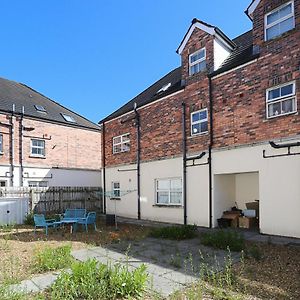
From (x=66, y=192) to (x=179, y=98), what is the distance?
9239 mm

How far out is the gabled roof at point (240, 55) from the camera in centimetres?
1138

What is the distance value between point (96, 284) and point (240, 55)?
10770 millimetres

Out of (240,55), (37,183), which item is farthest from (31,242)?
(37,183)

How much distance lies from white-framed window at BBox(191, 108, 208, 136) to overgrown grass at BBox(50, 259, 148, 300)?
27.8ft

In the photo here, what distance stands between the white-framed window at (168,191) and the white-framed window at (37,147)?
11.0m

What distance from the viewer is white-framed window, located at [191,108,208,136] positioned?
12822 millimetres

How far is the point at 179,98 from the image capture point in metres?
14.1

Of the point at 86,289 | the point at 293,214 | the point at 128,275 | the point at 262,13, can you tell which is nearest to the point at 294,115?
the point at 293,214

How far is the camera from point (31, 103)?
23.5m

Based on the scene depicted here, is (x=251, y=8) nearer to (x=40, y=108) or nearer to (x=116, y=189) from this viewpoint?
(x=116, y=189)

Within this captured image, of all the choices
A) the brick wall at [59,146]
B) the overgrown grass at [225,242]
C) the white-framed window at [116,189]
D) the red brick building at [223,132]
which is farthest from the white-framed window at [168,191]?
the brick wall at [59,146]

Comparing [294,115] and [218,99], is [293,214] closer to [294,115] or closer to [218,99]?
[294,115]

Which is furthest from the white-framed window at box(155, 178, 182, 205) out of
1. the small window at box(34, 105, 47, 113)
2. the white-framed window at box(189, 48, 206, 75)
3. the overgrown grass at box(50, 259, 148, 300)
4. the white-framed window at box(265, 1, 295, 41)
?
the small window at box(34, 105, 47, 113)

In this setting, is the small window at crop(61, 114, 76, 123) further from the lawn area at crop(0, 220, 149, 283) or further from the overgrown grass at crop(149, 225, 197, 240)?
the overgrown grass at crop(149, 225, 197, 240)
